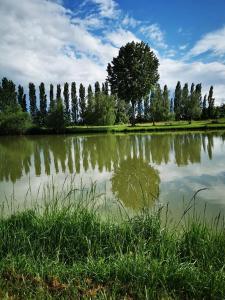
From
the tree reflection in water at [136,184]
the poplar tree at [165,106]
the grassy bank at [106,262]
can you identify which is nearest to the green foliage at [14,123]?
the poplar tree at [165,106]

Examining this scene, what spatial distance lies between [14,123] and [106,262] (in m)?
56.7

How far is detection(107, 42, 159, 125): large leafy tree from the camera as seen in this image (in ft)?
167

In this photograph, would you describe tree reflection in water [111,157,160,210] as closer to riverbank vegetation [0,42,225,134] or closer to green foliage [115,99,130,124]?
riverbank vegetation [0,42,225,134]

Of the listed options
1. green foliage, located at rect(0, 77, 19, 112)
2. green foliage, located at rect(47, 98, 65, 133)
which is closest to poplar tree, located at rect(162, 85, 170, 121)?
green foliage, located at rect(47, 98, 65, 133)

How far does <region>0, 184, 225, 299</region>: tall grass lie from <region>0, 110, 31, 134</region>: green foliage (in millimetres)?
54590

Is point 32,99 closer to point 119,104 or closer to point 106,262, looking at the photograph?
point 119,104

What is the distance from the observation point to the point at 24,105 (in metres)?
84.4

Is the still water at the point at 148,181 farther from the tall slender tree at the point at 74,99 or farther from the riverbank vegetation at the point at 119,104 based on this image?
the tall slender tree at the point at 74,99

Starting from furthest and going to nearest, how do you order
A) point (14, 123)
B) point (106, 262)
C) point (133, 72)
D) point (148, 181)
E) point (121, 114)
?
1. point (121, 114)
2. point (14, 123)
3. point (133, 72)
4. point (148, 181)
5. point (106, 262)

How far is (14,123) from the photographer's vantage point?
57344mm

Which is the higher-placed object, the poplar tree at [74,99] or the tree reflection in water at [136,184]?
the poplar tree at [74,99]

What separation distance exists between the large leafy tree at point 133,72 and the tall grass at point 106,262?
4716 cm

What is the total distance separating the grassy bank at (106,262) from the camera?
3406 millimetres

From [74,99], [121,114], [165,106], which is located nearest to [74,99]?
[74,99]
